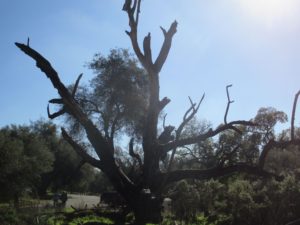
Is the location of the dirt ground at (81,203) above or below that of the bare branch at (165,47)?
below

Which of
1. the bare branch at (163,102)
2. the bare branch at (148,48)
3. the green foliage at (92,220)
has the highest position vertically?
the bare branch at (148,48)

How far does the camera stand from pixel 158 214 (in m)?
14.6

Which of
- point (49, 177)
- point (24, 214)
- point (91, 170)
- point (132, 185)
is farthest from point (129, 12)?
point (91, 170)

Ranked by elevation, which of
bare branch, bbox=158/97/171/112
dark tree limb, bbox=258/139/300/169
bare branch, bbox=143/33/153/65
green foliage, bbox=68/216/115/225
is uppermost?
bare branch, bbox=143/33/153/65

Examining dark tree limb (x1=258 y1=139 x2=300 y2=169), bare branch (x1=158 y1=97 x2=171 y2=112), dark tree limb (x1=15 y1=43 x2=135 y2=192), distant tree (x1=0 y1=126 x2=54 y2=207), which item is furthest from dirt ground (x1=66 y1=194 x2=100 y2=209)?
dark tree limb (x1=258 y1=139 x2=300 y2=169)

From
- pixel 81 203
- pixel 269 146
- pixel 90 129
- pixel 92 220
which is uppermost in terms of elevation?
pixel 90 129

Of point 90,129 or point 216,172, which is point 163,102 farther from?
point 216,172

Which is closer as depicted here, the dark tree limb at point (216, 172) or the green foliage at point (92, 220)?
the green foliage at point (92, 220)

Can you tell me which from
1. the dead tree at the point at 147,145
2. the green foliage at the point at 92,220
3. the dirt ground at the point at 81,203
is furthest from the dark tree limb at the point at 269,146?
the dirt ground at the point at 81,203

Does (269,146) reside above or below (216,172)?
above

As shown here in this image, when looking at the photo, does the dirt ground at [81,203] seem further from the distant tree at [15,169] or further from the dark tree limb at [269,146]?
the dark tree limb at [269,146]

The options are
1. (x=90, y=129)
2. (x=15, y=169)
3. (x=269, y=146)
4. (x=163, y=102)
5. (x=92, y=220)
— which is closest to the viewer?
(x=90, y=129)

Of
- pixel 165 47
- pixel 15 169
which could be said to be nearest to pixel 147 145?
pixel 165 47

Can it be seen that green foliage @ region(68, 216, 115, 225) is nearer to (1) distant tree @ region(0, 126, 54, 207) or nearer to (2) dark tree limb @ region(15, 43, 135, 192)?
(2) dark tree limb @ region(15, 43, 135, 192)
